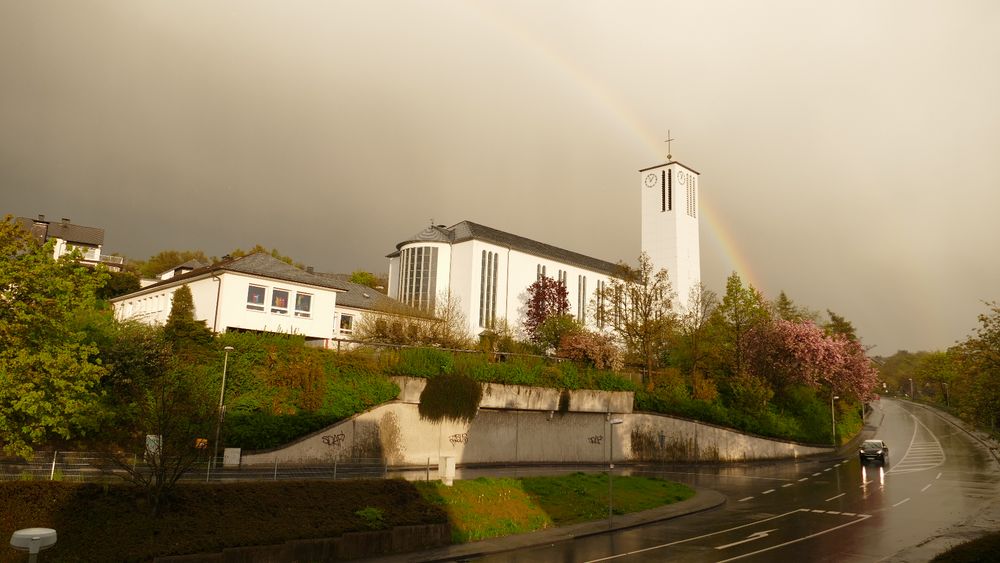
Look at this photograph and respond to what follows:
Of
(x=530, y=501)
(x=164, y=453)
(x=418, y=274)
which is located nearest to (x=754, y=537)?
(x=530, y=501)

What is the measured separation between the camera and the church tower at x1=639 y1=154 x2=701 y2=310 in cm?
9994

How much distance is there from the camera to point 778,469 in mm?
45688

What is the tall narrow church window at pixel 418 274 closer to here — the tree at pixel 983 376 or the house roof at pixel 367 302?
the house roof at pixel 367 302

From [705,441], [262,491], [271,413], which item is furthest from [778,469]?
[262,491]

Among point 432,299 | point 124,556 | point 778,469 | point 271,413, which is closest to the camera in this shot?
point 124,556

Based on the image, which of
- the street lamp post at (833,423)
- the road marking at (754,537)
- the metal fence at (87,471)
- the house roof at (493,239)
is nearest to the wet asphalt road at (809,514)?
the road marking at (754,537)

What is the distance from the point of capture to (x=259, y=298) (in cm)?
4556

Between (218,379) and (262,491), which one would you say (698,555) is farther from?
(218,379)

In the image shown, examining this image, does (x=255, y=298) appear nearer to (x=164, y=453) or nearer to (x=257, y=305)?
(x=257, y=305)

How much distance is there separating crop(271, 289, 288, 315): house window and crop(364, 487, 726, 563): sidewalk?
3008 centimetres

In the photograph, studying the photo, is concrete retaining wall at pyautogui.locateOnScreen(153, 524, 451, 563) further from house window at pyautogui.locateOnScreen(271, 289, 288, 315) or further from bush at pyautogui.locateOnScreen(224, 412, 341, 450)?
house window at pyautogui.locateOnScreen(271, 289, 288, 315)

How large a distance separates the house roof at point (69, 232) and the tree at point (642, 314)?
89346 millimetres

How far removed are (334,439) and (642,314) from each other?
31.4m

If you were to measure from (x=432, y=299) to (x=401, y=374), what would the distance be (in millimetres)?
34956
